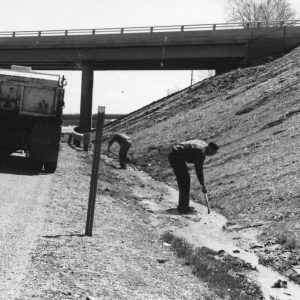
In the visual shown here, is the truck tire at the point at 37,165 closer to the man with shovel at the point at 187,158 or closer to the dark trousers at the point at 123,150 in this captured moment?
the man with shovel at the point at 187,158

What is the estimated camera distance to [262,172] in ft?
53.3

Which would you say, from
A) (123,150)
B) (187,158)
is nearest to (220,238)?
(187,158)

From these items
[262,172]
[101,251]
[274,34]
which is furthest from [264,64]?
[101,251]

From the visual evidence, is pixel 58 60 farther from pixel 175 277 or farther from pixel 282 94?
pixel 175 277

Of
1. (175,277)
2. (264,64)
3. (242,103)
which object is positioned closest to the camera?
(175,277)

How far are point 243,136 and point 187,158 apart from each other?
36.0 ft

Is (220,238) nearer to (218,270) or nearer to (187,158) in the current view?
(187,158)

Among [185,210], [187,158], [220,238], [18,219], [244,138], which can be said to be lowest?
[220,238]

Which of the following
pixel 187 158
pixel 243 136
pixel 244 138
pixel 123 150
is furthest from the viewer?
pixel 243 136

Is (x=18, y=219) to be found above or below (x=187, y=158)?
below

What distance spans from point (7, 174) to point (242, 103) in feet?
59.2

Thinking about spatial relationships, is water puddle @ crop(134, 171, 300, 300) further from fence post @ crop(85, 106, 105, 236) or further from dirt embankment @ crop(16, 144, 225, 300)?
fence post @ crop(85, 106, 105, 236)

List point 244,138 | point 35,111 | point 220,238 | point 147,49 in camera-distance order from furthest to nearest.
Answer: point 147,49 → point 244,138 → point 35,111 → point 220,238

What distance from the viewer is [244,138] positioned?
74.2 feet
